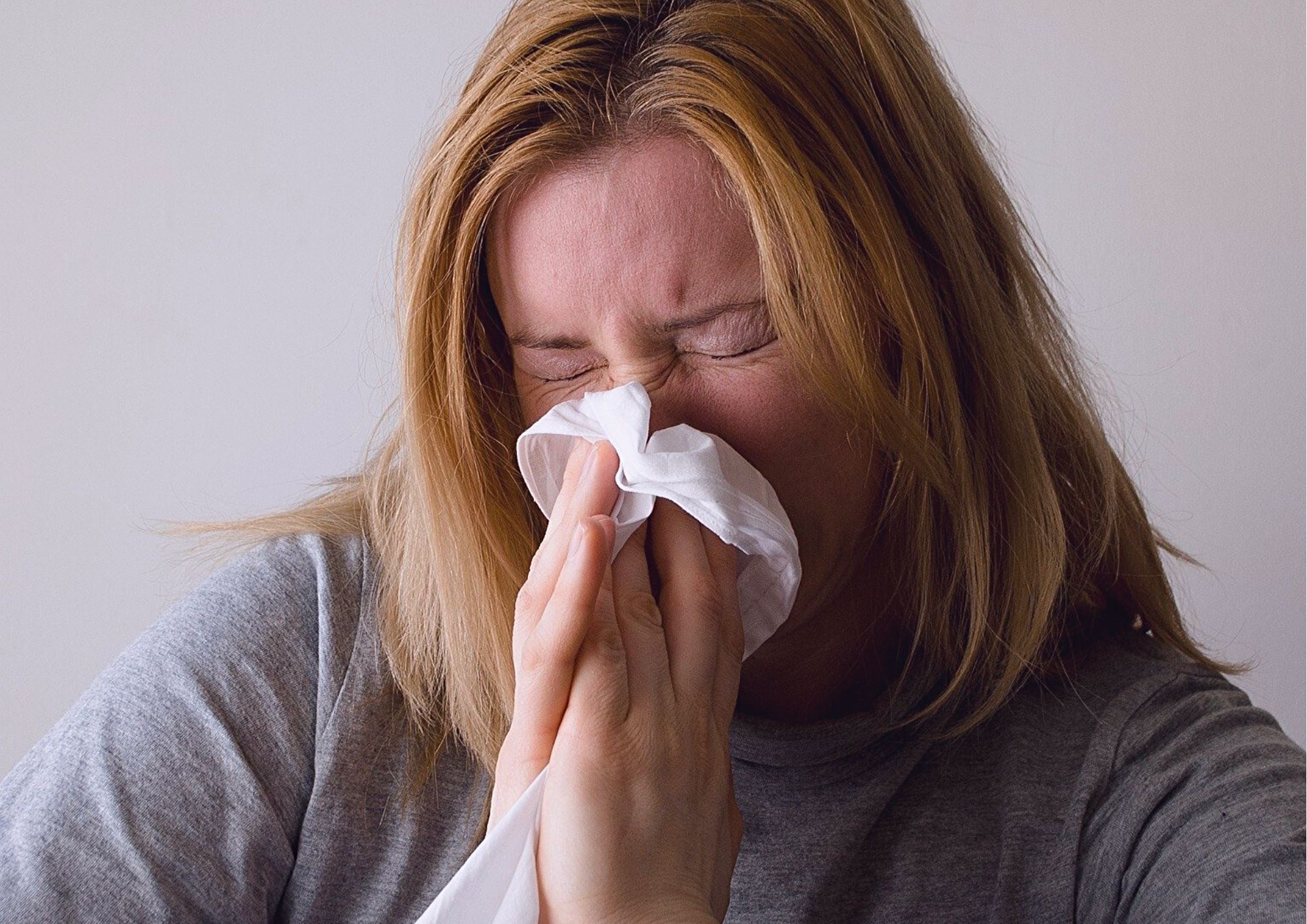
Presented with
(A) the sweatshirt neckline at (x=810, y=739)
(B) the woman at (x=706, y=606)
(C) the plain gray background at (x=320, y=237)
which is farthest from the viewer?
(C) the plain gray background at (x=320, y=237)

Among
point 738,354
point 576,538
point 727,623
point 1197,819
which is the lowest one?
point 1197,819

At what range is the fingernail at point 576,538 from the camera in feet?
3.06

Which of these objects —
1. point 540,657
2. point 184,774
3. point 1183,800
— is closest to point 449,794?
point 184,774

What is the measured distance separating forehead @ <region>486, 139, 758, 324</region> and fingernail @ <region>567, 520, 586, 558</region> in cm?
18

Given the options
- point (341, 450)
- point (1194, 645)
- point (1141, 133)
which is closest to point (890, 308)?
point (1194, 645)

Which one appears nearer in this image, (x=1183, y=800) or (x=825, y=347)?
(x=825, y=347)

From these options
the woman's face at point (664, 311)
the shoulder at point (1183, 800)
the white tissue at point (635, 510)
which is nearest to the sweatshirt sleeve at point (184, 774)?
the white tissue at point (635, 510)

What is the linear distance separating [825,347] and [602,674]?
31cm

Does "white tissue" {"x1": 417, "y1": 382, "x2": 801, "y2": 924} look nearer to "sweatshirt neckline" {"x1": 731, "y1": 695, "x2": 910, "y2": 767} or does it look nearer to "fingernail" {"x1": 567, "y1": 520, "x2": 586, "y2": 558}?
"fingernail" {"x1": 567, "y1": 520, "x2": 586, "y2": 558}

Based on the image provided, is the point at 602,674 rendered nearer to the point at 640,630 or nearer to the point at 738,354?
the point at 640,630

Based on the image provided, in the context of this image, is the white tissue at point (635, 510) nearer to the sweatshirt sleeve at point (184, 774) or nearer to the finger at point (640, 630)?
the finger at point (640, 630)

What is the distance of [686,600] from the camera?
3.24 ft

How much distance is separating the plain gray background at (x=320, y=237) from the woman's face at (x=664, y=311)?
72cm

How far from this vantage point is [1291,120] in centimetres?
167
